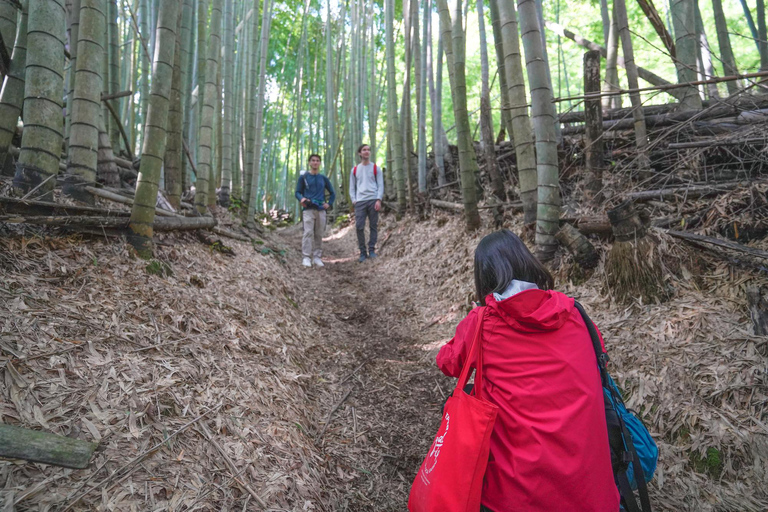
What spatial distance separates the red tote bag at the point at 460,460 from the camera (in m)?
1.22

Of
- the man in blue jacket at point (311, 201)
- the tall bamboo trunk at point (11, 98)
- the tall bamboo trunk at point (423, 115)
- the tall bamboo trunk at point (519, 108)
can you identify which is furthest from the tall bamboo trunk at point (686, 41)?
the tall bamboo trunk at point (11, 98)

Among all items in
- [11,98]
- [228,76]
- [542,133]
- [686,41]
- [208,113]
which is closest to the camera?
[11,98]

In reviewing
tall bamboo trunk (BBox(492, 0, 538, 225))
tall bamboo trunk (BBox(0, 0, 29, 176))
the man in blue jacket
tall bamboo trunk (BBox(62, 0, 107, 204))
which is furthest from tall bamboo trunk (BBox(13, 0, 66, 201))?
the man in blue jacket

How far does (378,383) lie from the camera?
2.92 m

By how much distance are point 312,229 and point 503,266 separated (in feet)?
16.8

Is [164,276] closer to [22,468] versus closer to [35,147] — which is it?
[35,147]

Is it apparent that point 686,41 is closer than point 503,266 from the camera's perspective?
No

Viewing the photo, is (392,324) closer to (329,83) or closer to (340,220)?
(340,220)

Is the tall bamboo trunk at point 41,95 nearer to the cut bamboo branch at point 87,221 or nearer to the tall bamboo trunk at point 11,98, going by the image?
the cut bamboo branch at point 87,221

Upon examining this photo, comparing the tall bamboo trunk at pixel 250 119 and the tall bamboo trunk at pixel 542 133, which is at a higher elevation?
the tall bamboo trunk at pixel 250 119

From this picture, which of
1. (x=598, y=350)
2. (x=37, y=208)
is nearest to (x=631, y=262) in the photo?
(x=598, y=350)

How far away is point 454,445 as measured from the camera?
1.28m

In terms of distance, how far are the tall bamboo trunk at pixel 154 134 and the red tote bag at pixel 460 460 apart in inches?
91.2

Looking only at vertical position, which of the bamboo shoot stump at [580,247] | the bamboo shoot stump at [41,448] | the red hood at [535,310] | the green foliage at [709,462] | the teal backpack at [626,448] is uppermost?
the bamboo shoot stump at [580,247]
